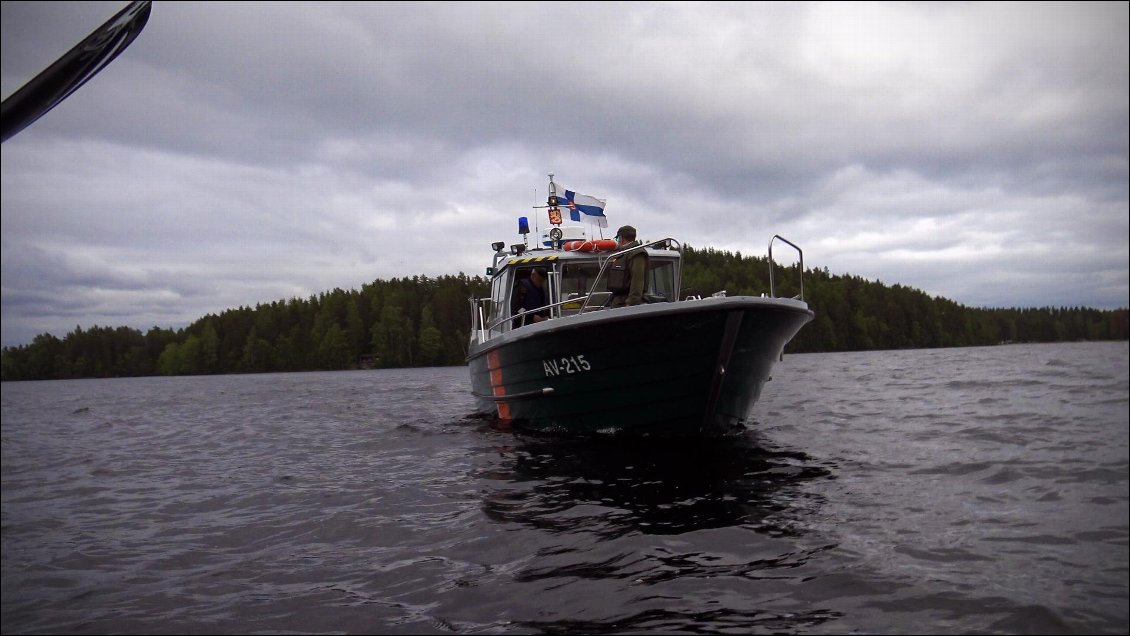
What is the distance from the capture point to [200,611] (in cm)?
381

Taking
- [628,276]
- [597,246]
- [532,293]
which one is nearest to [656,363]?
[628,276]

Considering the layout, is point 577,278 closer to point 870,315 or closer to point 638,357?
point 638,357

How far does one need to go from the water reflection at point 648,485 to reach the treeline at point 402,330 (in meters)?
75.0

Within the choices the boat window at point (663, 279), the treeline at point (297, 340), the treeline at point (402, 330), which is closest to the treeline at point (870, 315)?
the treeline at point (402, 330)

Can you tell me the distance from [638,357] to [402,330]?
3532 inches

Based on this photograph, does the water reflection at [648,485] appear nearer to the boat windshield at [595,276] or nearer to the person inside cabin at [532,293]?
the person inside cabin at [532,293]

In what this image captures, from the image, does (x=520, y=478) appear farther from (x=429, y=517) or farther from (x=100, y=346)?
(x=100, y=346)

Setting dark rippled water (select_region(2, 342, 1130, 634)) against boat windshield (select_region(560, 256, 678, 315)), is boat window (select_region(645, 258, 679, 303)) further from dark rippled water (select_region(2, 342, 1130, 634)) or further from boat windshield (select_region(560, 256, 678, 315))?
dark rippled water (select_region(2, 342, 1130, 634))

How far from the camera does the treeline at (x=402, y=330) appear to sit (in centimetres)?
9431

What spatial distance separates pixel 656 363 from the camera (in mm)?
7969

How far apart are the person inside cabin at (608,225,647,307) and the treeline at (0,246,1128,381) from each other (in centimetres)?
7415

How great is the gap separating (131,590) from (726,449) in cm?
640

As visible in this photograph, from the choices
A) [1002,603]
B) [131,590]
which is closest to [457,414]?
[131,590]

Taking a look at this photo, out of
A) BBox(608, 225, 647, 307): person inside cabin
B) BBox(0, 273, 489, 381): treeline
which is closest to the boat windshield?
BBox(608, 225, 647, 307): person inside cabin
